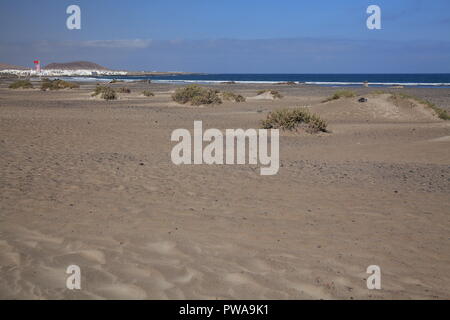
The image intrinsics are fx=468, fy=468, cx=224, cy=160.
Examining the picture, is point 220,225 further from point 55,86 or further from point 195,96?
point 55,86

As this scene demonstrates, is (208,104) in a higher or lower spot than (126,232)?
higher

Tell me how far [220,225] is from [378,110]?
64.7 feet

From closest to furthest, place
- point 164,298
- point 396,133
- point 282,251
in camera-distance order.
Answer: point 164,298 < point 282,251 < point 396,133

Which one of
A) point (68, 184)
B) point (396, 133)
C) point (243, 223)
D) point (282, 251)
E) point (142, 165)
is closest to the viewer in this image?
point (282, 251)

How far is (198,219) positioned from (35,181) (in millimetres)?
3601

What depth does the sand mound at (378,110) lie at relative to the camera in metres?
23.3

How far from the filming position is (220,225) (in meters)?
6.36

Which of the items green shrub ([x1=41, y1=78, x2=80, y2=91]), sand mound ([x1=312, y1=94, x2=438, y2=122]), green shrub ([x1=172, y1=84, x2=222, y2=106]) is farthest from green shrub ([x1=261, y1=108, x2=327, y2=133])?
green shrub ([x1=41, y1=78, x2=80, y2=91])

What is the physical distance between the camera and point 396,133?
708 inches

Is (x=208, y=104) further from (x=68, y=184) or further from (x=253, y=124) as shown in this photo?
(x=68, y=184)

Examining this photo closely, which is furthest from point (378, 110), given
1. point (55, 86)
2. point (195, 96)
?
point (55, 86)

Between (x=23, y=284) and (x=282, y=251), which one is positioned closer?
(x=23, y=284)

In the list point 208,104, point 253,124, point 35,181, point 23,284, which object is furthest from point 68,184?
point 208,104

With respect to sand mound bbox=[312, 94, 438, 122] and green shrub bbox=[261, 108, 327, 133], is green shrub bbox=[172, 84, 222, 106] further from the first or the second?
green shrub bbox=[261, 108, 327, 133]
